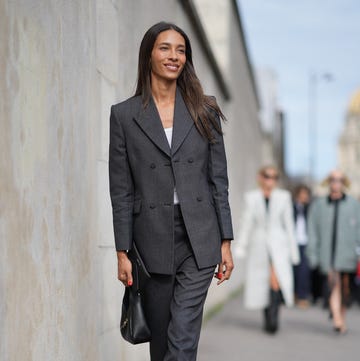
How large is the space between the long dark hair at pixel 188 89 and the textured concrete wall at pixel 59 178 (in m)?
0.38

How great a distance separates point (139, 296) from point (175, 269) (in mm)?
Answer: 197

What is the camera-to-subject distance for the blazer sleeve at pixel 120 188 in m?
4.29

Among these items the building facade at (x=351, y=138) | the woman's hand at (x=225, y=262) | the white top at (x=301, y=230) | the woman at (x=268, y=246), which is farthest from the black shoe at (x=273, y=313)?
the building facade at (x=351, y=138)

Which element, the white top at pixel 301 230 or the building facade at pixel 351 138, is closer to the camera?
Result: the white top at pixel 301 230

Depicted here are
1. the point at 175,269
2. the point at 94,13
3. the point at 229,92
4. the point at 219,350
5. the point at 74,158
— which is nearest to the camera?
the point at 175,269

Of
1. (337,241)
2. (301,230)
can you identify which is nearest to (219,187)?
(337,241)

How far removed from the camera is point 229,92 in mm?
16234

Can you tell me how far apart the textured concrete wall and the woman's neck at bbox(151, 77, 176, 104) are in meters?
0.43

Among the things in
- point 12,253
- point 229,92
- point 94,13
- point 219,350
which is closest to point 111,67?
point 94,13

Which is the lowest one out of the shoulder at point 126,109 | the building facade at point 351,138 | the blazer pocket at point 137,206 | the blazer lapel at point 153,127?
the building facade at point 351,138

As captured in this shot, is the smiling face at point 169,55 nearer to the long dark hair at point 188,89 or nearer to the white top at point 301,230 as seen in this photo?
the long dark hair at point 188,89

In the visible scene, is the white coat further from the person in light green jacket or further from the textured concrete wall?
the textured concrete wall

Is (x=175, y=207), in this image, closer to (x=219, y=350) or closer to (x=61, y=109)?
(x=61, y=109)

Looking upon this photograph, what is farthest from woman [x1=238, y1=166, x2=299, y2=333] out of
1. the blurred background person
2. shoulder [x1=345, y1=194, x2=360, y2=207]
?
the blurred background person
